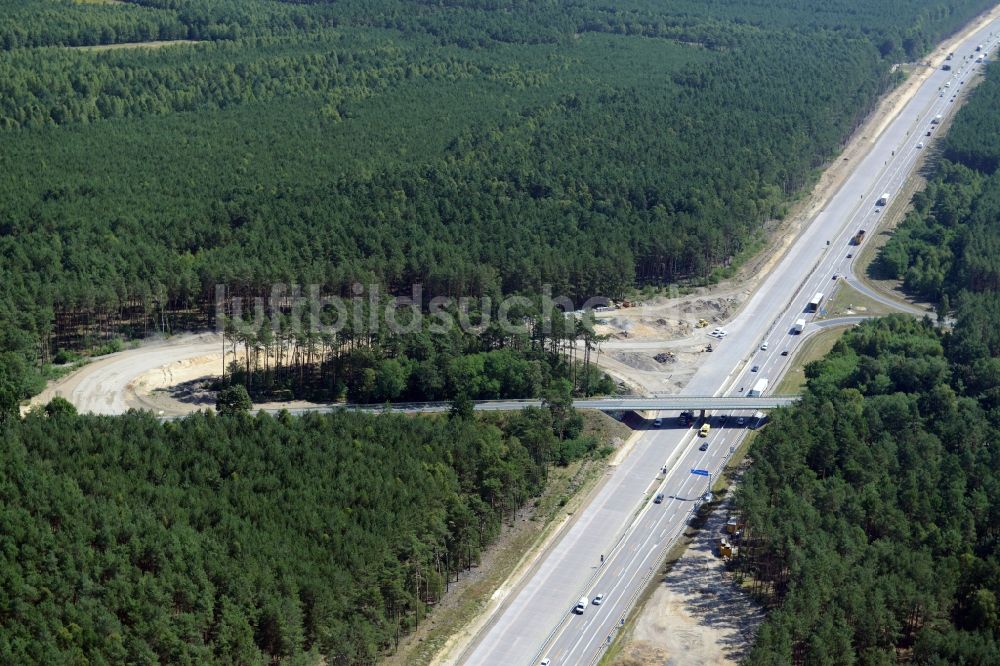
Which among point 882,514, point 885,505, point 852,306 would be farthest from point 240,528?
point 852,306

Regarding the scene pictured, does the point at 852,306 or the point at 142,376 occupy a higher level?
the point at 142,376

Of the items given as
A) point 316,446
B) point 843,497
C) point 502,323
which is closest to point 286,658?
point 316,446

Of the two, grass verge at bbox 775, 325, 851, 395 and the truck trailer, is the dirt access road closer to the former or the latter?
grass verge at bbox 775, 325, 851, 395

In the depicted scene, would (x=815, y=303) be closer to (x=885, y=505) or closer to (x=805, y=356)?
(x=805, y=356)

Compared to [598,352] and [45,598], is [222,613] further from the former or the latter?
[598,352]

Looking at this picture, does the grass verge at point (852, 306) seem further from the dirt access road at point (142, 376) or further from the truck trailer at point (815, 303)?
the dirt access road at point (142, 376)

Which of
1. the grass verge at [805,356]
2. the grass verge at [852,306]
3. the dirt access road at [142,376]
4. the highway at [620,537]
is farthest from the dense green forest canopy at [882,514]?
the dirt access road at [142,376]
